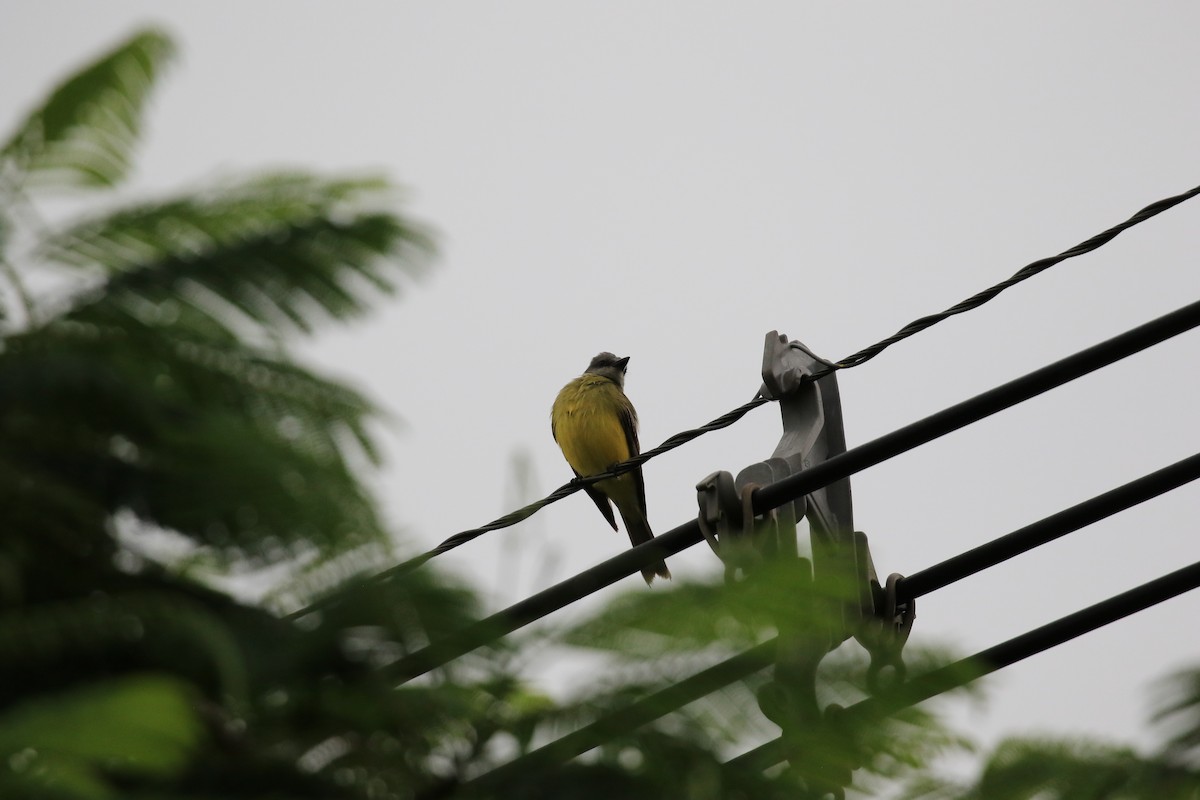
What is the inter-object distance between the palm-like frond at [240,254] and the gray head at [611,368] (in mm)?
6635

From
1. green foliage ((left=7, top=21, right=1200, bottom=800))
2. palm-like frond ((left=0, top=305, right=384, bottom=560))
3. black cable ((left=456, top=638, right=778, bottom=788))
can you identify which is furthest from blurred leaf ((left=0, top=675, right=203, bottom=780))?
palm-like frond ((left=0, top=305, right=384, bottom=560))

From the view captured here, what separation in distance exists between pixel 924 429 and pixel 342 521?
1.79 metres

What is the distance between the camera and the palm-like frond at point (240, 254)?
336 cm

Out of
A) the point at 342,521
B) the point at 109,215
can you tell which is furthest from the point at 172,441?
the point at 109,215

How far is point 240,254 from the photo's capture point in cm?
351

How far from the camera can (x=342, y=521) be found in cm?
270

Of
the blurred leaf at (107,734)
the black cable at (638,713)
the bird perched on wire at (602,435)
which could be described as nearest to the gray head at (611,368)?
the bird perched on wire at (602,435)

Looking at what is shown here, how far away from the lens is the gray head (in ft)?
34.5

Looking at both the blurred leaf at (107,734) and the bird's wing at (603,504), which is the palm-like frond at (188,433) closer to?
the blurred leaf at (107,734)

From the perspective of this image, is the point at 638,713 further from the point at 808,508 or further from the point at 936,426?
the point at 808,508

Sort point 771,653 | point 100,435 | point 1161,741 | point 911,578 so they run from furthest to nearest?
1. point 911,578
2. point 100,435
3. point 1161,741
4. point 771,653

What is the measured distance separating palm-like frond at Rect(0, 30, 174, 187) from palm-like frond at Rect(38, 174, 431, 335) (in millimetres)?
357

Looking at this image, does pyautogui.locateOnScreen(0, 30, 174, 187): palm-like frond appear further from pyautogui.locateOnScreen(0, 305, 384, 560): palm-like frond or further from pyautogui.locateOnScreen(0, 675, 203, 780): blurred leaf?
pyautogui.locateOnScreen(0, 675, 203, 780): blurred leaf

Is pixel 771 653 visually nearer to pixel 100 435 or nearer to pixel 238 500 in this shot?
pixel 238 500
